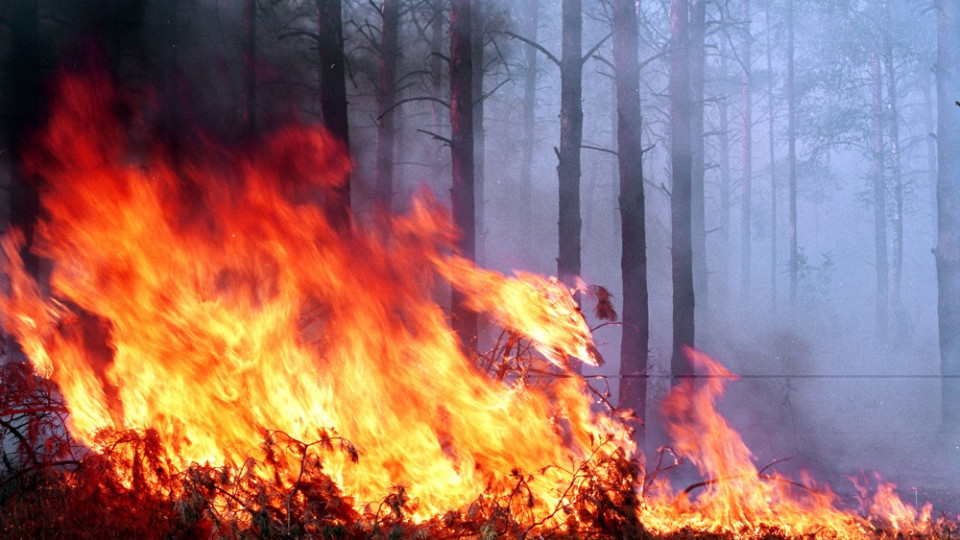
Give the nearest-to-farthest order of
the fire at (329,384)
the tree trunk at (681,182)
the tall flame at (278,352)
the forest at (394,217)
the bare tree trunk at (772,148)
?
the fire at (329,384)
the tall flame at (278,352)
the forest at (394,217)
the tree trunk at (681,182)
the bare tree trunk at (772,148)

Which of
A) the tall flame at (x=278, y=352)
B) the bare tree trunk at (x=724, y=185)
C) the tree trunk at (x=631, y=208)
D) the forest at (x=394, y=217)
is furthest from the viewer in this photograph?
the bare tree trunk at (x=724, y=185)

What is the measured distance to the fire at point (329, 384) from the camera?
6.00 m

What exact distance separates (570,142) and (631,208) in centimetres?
143

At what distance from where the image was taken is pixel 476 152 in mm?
19797

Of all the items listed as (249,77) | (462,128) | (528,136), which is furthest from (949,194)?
(528,136)

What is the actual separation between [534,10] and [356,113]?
6185 mm

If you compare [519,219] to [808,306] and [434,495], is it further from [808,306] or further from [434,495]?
[434,495]

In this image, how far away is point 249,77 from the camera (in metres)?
14.1

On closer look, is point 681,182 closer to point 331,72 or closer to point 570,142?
point 570,142

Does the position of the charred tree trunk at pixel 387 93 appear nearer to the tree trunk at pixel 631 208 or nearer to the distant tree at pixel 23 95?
the tree trunk at pixel 631 208

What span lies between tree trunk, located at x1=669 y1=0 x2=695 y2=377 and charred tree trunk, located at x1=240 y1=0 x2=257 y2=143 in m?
7.20

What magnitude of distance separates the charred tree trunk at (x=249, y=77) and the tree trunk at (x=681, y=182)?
7.20 meters

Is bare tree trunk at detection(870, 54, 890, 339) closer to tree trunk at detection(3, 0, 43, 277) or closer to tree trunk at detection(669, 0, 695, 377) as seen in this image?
tree trunk at detection(669, 0, 695, 377)

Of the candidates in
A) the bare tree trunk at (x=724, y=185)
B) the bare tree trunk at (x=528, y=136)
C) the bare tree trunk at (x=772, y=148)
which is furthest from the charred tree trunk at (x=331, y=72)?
the bare tree trunk at (x=772, y=148)
